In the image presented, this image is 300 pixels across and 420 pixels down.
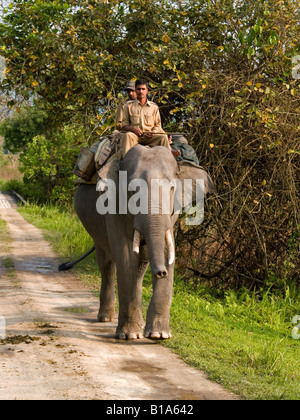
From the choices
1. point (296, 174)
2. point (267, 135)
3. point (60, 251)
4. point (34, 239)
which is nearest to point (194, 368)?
point (267, 135)

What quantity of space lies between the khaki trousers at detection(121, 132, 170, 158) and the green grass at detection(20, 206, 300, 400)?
1996 millimetres

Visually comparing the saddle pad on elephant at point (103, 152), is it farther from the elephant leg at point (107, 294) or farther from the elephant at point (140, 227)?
the elephant leg at point (107, 294)

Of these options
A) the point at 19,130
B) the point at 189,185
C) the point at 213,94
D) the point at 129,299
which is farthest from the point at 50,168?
the point at 129,299

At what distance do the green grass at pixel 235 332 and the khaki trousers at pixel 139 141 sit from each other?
2.00 meters

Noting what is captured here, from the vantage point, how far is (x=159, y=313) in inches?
255

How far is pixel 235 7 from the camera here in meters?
10.3

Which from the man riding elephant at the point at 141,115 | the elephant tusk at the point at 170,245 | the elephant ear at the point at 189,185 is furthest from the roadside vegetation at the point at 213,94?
the elephant tusk at the point at 170,245

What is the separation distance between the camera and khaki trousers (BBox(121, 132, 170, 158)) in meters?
6.92

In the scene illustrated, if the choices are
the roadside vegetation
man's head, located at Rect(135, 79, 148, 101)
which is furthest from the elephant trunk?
the roadside vegetation

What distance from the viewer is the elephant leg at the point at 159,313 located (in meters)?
6.46

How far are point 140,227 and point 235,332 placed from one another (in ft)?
7.36

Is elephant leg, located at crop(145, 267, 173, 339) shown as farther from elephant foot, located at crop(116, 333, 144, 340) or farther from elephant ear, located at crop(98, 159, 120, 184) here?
elephant ear, located at crop(98, 159, 120, 184)

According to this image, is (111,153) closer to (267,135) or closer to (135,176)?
(135,176)

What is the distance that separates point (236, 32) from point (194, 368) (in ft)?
20.1
